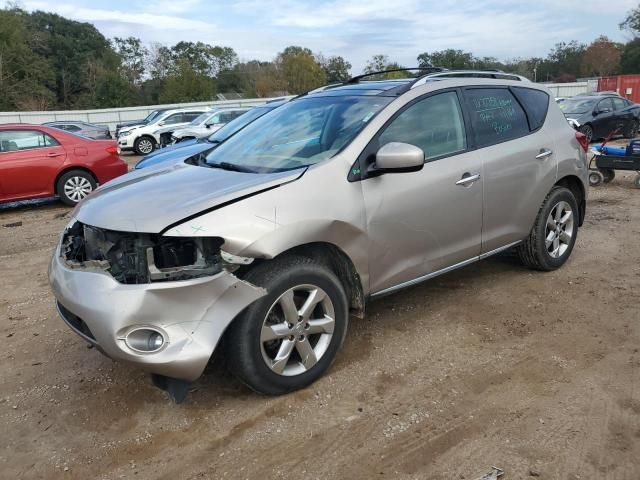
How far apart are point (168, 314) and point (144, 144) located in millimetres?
18206

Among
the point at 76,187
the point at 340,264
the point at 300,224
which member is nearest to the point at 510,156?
the point at 340,264

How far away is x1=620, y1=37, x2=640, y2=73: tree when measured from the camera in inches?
2616

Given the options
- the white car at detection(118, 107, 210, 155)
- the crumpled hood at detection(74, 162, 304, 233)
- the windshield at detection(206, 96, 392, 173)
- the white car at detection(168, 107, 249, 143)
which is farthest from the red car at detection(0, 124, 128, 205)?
the white car at detection(118, 107, 210, 155)

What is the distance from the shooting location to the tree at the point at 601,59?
75812 millimetres

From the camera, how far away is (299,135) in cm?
378

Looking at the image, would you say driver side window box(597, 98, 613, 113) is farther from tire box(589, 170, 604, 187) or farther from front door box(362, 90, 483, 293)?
front door box(362, 90, 483, 293)

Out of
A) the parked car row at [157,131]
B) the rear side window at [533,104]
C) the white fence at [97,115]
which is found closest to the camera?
the rear side window at [533,104]

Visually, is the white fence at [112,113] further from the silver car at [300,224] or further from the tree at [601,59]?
the tree at [601,59]

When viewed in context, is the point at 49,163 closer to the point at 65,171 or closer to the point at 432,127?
the point at 65,171

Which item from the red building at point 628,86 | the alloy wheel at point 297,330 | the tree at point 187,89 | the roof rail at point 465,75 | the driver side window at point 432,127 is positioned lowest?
the alloy wheel at point 297,330

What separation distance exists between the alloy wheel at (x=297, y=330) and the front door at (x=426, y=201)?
450 millimetres

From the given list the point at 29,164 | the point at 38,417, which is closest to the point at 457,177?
the point at 38,417

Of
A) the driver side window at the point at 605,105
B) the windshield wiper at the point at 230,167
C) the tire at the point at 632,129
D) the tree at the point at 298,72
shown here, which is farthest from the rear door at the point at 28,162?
the tree at the point at 298,72

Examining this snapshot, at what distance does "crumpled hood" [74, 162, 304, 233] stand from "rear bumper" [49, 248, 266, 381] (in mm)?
318
